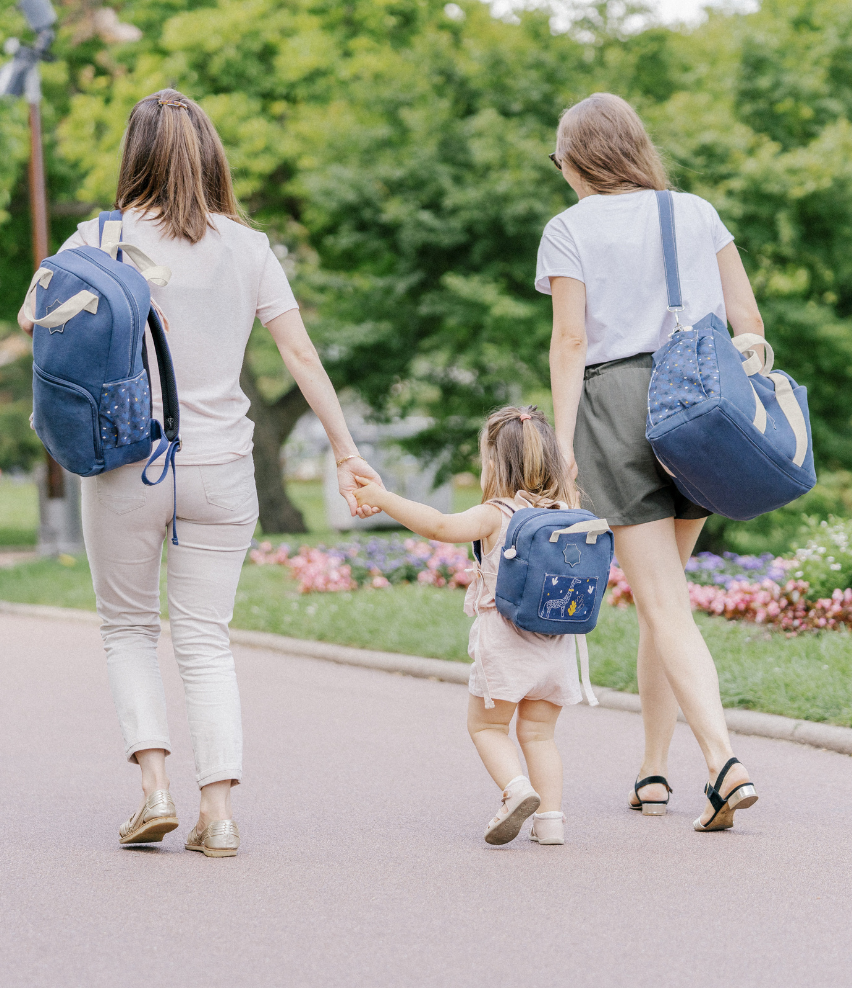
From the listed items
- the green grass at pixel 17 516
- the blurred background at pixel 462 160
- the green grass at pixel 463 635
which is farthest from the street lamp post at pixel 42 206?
the green grass at pixel 17 516

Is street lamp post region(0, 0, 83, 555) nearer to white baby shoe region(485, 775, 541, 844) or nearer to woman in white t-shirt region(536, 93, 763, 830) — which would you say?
woman in white t-shirt region(536, 93, 763, 830)

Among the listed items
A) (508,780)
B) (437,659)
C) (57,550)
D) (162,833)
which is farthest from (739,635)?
(57,550)

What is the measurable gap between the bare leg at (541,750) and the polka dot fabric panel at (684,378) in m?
0.93

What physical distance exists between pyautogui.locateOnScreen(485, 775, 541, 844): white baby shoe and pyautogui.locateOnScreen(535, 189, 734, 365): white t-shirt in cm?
135

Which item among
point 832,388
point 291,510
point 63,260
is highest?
point 63,260

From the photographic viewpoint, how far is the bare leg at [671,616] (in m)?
4.15

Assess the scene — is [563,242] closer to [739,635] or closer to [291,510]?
[739,635]

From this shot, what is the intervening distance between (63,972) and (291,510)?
16.7 m

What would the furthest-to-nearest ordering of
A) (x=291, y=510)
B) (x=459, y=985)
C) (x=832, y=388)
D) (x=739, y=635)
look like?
(x=291, y=510)
(x=832, y=388)
(x=739, y=635)
(x=459, y=985)

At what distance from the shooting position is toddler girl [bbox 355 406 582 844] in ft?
13.1

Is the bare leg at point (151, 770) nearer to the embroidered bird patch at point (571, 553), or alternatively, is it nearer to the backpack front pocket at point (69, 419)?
the backpack front pocket at point (69, 419)

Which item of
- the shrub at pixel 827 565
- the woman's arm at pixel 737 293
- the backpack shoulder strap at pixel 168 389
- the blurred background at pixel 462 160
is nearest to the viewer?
the backpack shoulder strap at pixel 168 389

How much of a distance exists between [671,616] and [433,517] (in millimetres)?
868

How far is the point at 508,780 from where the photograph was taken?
400cm
